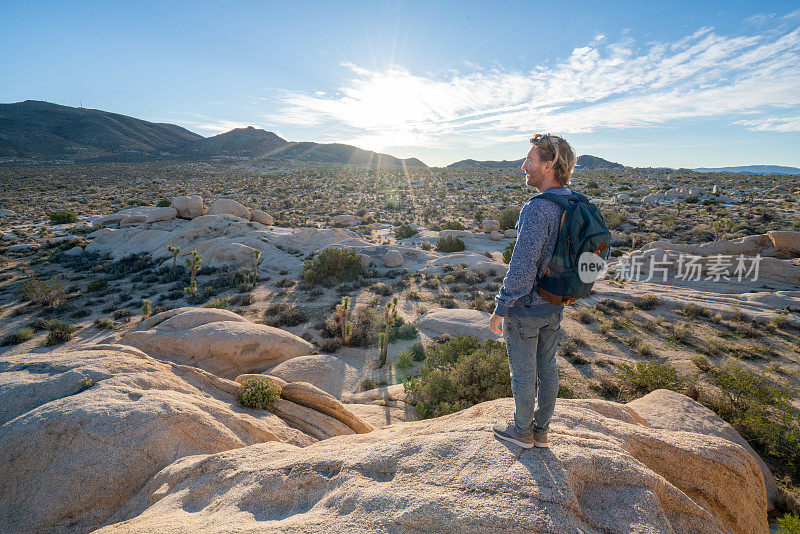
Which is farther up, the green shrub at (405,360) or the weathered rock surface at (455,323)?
the weathered rock surface at (455,323)

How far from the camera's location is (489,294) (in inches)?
650

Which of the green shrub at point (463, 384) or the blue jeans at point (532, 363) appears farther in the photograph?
the green shrub at point (463, 384)

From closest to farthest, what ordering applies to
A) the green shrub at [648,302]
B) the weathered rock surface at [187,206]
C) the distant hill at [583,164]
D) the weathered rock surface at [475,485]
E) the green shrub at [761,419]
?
the weathered rock surface at [475,485], the green shrub at [761,419], the green shrub at [648,302], the weathered rock surface at [187,206], the distant hill at [583,164]

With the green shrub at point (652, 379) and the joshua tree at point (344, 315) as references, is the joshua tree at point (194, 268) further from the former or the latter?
the green shrub at point (652, 379)

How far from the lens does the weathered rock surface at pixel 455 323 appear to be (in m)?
12.4

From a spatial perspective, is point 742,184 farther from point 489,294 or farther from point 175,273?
point 175,273

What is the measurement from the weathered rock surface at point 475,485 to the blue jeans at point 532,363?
1.01ft

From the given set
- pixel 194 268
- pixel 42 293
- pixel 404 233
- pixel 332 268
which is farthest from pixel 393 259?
pixel 42 293

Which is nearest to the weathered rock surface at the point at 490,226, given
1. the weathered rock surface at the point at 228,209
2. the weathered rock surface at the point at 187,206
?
the weathered rock surface at the point at 228,209

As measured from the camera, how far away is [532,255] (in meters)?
2.69

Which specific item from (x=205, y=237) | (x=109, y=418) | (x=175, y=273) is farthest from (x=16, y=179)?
(x=109, y=418)

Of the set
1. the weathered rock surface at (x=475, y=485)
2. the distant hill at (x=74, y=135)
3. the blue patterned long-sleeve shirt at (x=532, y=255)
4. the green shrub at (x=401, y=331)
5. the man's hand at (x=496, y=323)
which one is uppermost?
the distant hill at (x=74, y=135)

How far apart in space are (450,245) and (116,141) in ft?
385

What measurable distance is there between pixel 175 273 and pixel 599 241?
22.2 meters
